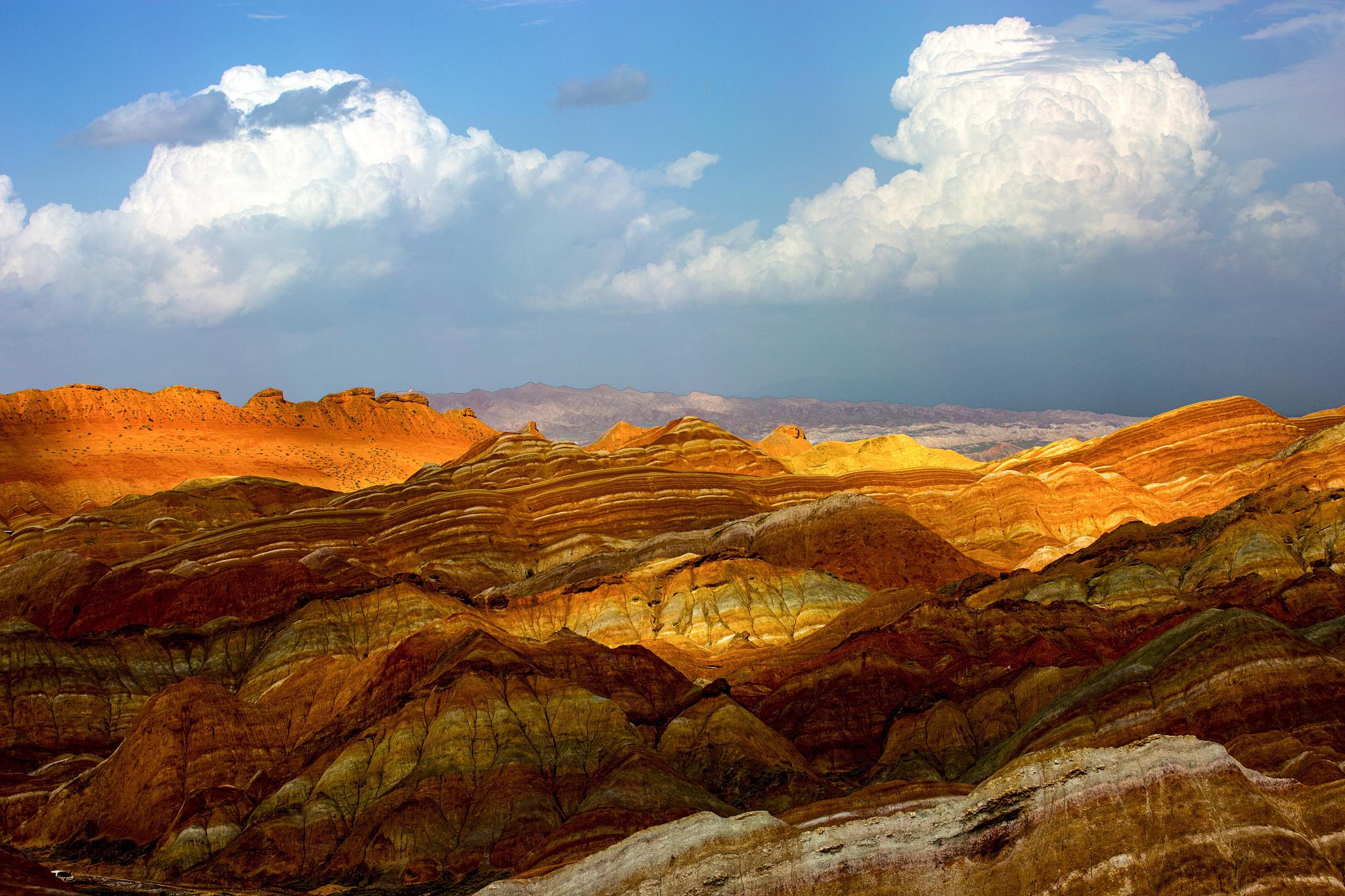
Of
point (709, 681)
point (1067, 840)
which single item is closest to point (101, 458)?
point (709, 681)

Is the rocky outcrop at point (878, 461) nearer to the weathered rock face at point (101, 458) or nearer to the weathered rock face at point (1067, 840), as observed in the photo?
the weathered rock face at point (101, 458)

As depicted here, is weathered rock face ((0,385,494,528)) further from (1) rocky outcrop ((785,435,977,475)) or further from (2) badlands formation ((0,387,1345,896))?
(1) rocky outcrop ((785,435,977,475))

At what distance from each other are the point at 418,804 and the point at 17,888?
23.2 meters

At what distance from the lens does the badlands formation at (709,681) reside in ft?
117

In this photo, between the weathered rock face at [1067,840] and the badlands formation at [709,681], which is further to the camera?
the badlands formation at [709,681]

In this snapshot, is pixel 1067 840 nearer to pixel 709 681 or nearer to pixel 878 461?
pixel 709 681

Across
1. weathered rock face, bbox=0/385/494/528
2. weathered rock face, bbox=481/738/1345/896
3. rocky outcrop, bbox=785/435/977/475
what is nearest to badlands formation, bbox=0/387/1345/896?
weathered rock face, bbox=481/738/1345/896

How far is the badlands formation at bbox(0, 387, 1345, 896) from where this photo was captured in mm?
35562

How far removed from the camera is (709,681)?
8369 centimetres

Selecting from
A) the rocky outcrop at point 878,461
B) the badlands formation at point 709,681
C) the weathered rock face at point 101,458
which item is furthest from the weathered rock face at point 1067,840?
the rocky outcrop at point 878,461

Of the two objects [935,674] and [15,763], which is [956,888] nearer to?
[935,674]

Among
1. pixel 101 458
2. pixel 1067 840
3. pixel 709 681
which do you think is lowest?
pixel 709 681

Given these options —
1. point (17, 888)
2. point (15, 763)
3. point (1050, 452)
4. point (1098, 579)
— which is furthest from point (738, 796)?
point (1050, 452)

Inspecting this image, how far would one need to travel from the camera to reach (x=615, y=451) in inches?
6599
